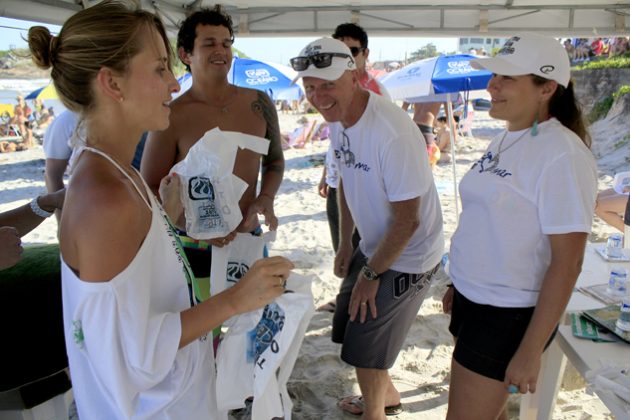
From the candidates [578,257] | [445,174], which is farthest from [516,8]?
[578,257]

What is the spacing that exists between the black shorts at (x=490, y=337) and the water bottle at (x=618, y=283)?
837 mm

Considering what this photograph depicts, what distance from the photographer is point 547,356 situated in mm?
2002

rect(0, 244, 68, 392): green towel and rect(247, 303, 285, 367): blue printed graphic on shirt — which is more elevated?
rect(247, 303, 285, 367): blue printed graphic on shirt

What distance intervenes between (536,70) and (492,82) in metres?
0.18

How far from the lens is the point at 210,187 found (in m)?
1.81

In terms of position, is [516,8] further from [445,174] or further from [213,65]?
[213,65]

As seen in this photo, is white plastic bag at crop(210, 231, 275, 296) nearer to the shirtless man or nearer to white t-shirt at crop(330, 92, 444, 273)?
the shirtless man

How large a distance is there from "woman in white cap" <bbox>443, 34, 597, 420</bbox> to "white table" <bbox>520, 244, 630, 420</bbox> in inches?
10.8

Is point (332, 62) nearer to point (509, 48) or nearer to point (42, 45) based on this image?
point (509, 48)

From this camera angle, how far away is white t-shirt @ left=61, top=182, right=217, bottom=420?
986 mm

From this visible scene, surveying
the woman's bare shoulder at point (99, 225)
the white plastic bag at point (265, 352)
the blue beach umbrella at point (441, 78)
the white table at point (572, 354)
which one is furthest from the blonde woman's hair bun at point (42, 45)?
the blue beach umbrella at point (441, 78)

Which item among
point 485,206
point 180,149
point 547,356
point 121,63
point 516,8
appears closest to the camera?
point 121,63

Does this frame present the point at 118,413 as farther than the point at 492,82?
No

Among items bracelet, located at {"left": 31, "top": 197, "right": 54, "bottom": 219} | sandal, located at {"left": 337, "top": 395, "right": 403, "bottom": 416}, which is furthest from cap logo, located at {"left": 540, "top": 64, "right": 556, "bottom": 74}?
sandal, located at {"left": 337, "top": 395, "right": 403, "bottom": 416}
